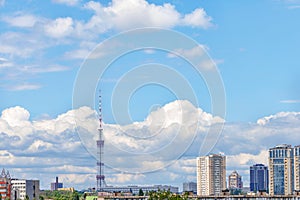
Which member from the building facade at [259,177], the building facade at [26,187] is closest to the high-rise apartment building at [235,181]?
the building facade at [259,177]

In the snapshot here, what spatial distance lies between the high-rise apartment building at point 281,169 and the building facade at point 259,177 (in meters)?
15.8

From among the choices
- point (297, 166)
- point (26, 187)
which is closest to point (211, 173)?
point (297, 166)

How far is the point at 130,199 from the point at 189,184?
155ft

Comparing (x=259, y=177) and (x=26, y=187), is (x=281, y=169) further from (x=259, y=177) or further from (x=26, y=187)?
(x=26, y=187)

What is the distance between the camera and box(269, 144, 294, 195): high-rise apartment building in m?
95.4

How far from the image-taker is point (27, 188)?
84.3m

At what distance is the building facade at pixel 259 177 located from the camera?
117050mm

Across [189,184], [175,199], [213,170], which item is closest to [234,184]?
[189,184]

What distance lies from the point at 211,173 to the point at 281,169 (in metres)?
9.98

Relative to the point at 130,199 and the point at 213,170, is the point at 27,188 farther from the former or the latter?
the point at 213,170

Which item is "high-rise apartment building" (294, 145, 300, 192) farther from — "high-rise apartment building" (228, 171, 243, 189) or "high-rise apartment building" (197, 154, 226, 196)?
"high-rise apartment building" (228, 171, 243, 189)

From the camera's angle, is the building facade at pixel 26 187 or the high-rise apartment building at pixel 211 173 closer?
the building facade at pixel 26 187

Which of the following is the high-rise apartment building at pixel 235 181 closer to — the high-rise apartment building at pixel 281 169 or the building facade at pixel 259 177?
the building facade at pixel 259 177

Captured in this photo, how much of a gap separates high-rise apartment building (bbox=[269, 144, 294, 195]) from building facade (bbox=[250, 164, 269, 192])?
1580cm
